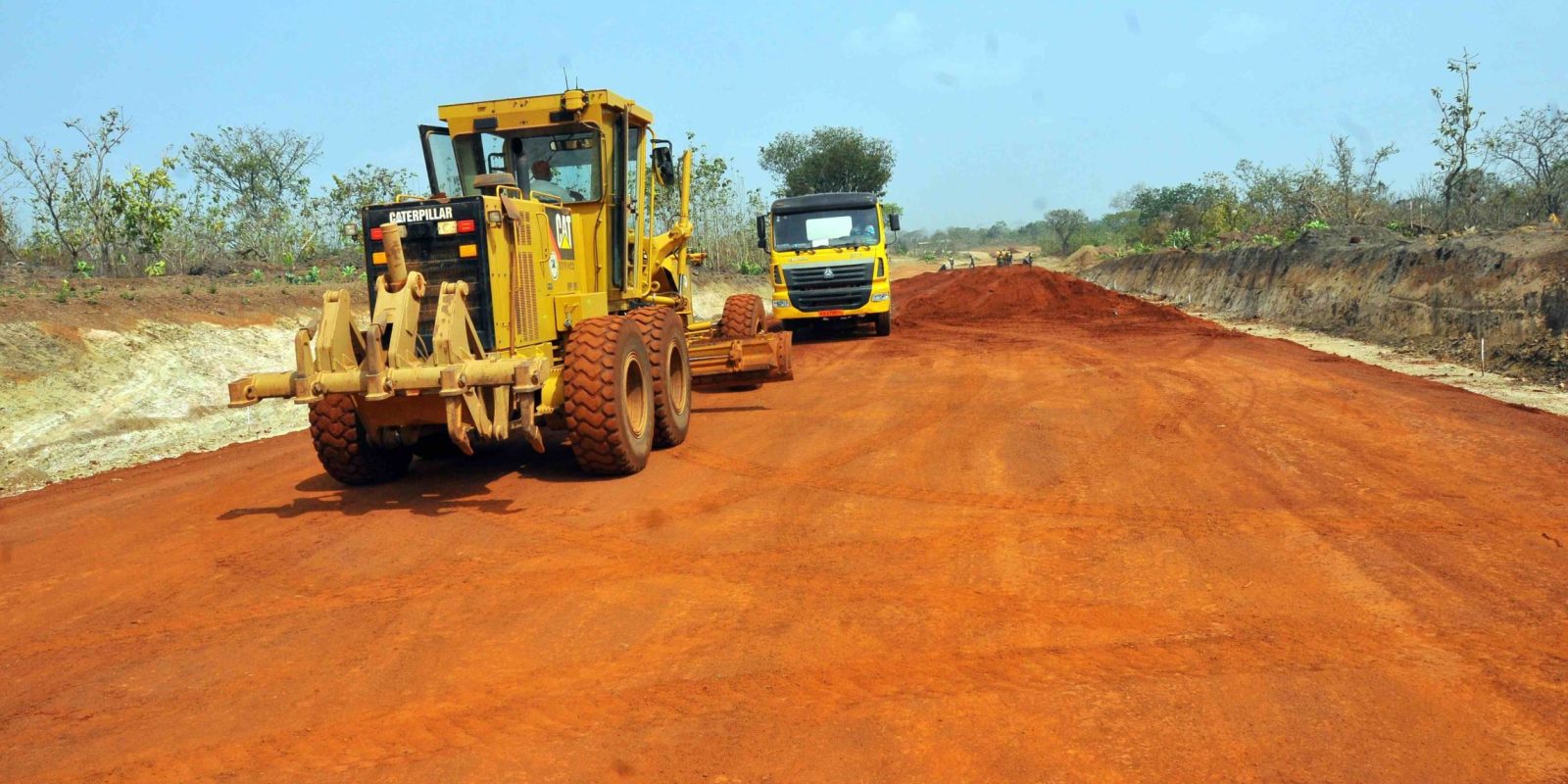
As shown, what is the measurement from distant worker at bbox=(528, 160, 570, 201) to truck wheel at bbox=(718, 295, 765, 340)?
422 centimetres

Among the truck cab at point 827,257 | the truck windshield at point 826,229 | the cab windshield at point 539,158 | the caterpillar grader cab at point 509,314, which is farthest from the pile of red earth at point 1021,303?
the cab windshield at point 539,158

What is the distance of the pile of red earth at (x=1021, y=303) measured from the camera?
24.3 metres

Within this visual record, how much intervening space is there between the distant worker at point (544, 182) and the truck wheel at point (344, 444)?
9.00 feet

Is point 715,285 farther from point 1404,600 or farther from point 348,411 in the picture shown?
point 1404,600

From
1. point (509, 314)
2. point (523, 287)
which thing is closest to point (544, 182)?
point (523, 287)

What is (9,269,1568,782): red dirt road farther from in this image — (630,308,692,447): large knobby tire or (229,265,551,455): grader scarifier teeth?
(229,265,551,455): grader scarifier teeth

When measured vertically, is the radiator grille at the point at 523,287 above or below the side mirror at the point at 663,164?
below

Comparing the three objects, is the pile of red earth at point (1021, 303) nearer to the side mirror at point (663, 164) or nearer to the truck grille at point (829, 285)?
the truck grille at point (829, 285)

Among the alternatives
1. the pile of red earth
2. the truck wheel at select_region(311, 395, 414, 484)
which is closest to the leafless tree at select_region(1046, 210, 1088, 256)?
the pile of red earth

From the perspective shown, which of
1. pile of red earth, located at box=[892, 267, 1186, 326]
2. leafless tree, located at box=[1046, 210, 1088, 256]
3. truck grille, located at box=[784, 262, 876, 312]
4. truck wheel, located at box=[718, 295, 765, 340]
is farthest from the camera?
leafless tree, located at box=[1046, 210, 1088, 256]

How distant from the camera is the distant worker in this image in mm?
9672

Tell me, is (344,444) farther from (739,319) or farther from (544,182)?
(739,319)

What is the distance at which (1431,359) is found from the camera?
1408 cm

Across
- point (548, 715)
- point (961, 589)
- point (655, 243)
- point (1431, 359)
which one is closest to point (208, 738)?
point (548, 715)
